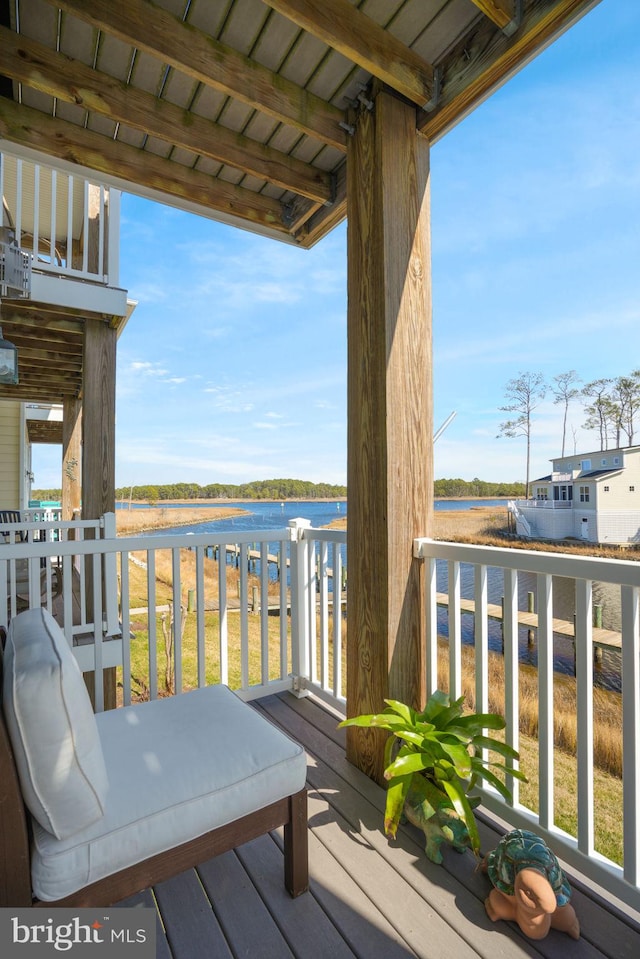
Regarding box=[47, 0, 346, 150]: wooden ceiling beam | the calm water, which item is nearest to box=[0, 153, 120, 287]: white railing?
box=[47, 0, 346, 150]: wooden ceiling beam

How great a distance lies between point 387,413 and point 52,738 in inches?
59.6

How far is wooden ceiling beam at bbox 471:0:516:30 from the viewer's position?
1560 mm

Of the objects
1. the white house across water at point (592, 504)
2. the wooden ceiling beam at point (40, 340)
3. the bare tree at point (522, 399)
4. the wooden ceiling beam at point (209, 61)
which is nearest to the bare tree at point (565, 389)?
the bare tree at point (522, 399)

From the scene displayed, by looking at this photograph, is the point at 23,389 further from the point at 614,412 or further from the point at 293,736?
the point at 614,412

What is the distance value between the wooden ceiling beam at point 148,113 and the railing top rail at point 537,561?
2025 mm

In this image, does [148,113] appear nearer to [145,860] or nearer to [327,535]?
[327,535]

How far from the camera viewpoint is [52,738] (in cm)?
103

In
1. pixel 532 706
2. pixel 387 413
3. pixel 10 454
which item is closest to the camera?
pixel 387 413

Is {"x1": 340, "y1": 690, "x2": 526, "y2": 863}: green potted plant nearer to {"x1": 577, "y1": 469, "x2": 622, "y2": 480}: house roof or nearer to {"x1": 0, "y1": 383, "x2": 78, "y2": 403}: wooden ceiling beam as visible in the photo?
{"x1": 577, "y1": 469, "x2": 622, "y2": 480}: house roof

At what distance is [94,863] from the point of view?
1.12m

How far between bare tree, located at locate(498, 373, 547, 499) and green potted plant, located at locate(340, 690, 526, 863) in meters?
3.65

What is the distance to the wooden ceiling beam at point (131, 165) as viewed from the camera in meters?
2.24

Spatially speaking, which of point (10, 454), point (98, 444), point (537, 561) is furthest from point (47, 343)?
point (537, 561)

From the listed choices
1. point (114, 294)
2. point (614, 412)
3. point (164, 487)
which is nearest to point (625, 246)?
point (614, 412)
